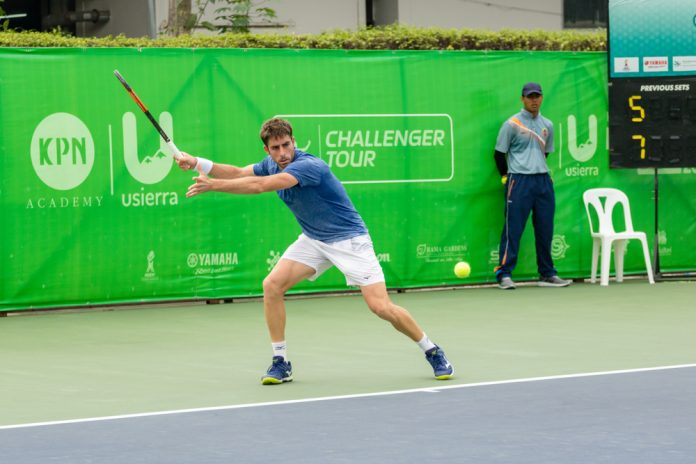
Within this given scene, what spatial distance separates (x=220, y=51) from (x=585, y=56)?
4119 mm

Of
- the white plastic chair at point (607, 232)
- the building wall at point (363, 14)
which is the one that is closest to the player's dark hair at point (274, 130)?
the white plastic chair at point (607, 232)

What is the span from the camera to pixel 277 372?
907cm

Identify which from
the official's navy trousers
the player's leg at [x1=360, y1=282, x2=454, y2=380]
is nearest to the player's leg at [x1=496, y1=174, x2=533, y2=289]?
the official's navy trousers

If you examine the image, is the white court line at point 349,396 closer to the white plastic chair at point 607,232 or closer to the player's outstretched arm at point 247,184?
the player's outstretched arm at point 247,184

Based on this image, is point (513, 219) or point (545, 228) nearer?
point (513, 219)

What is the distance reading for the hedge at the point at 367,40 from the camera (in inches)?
535

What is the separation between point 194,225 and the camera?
45.3 feet

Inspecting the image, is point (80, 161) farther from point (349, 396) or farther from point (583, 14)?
point (583, 14)

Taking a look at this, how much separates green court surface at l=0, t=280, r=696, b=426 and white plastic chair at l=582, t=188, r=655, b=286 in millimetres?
540

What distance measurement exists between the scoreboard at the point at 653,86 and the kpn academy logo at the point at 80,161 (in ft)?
15.7

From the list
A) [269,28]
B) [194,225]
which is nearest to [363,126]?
[194,225]

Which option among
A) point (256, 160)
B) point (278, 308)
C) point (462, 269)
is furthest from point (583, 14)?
point (278, 308)

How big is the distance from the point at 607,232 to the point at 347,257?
6.97 metres

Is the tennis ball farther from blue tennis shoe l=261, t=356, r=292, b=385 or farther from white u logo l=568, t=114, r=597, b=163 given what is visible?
blue tennis shoe l=261, t=356, r=292, b=385
